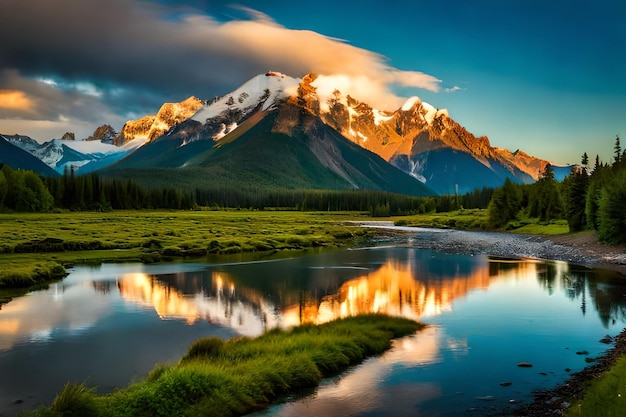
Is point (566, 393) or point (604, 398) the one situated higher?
point (604, 398)

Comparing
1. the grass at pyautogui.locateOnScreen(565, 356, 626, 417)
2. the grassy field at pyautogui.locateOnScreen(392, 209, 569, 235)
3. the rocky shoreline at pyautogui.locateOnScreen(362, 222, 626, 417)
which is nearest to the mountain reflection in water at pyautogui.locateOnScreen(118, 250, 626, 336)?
the rocky shoreline at pyautogui.locateOnScreen(362, 222, 626, 417)

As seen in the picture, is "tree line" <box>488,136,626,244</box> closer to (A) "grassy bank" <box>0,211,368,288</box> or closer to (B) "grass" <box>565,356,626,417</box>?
(A) "grassy bank" <box>0,211,368,288</box>

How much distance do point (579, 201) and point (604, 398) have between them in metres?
97.5

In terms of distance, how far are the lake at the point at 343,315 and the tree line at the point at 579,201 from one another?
20.7 meters

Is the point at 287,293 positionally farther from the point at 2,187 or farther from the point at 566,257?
the point at 2,187

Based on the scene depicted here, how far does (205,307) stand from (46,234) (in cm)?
5642

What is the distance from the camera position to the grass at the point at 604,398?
16.1 m

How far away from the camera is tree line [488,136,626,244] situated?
254 ft

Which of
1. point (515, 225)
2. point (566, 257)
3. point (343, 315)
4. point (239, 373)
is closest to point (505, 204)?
point (515, 225)

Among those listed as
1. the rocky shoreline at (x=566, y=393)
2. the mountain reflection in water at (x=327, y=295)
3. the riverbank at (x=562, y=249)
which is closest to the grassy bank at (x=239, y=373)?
the mountain reflection in water at (x=327, y=295)

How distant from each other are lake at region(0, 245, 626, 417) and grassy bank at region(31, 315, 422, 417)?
1.00 meters

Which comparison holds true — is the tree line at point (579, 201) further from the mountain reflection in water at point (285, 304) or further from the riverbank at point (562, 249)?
the mountain reflection in water at point (285, 304)

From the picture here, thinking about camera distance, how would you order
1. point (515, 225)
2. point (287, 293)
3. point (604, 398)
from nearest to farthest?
1. point (604, 398)
2. point (287, 293)
3. point (515, 225)

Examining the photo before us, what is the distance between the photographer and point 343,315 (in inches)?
1393
